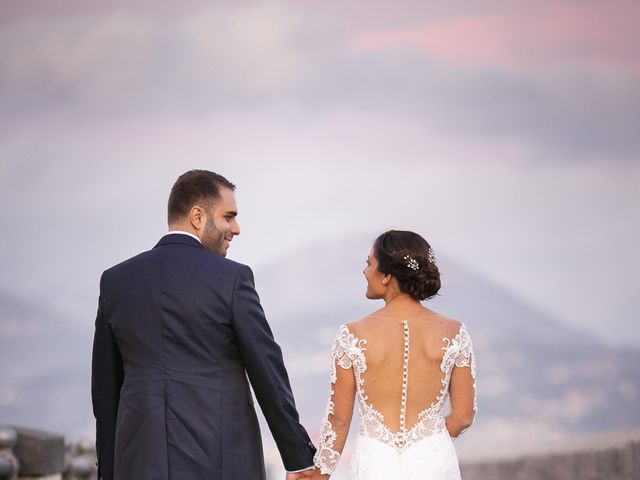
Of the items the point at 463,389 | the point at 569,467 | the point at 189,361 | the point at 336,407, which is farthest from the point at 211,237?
the point at 569,467

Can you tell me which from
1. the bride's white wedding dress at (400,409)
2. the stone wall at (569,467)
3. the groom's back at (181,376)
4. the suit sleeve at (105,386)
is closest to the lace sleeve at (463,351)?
the bride's white wedding dress at (400,409)

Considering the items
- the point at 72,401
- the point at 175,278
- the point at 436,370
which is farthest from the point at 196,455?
the point at 72,401

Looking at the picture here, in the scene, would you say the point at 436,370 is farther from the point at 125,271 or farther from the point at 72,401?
the point at 72,401

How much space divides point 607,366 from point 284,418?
18.0m

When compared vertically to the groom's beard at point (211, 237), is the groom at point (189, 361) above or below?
below

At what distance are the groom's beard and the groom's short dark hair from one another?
8 cm

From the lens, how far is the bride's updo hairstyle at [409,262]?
3.66m

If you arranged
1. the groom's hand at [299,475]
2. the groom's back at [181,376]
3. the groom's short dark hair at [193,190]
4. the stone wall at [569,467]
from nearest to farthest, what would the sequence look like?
the groom's back at [181,376]
the groom's short dark hair at [193,190]
the groom's hand at [299,475]
the stone wall at [569,467]

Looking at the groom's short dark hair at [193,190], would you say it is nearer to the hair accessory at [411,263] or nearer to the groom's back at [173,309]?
the groom's back at [173,309]

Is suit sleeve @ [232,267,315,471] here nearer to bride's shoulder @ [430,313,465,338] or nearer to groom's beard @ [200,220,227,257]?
groom's beard @ [200,220,227,257]

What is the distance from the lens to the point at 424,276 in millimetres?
3672

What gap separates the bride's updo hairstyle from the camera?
12.0ft

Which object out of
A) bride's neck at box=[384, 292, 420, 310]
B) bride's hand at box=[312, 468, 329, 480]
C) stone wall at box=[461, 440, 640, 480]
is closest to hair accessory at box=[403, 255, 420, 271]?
bride's neck at box=[384, 292, 420, 310]

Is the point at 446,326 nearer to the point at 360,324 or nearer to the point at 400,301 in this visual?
the point at 400,301
